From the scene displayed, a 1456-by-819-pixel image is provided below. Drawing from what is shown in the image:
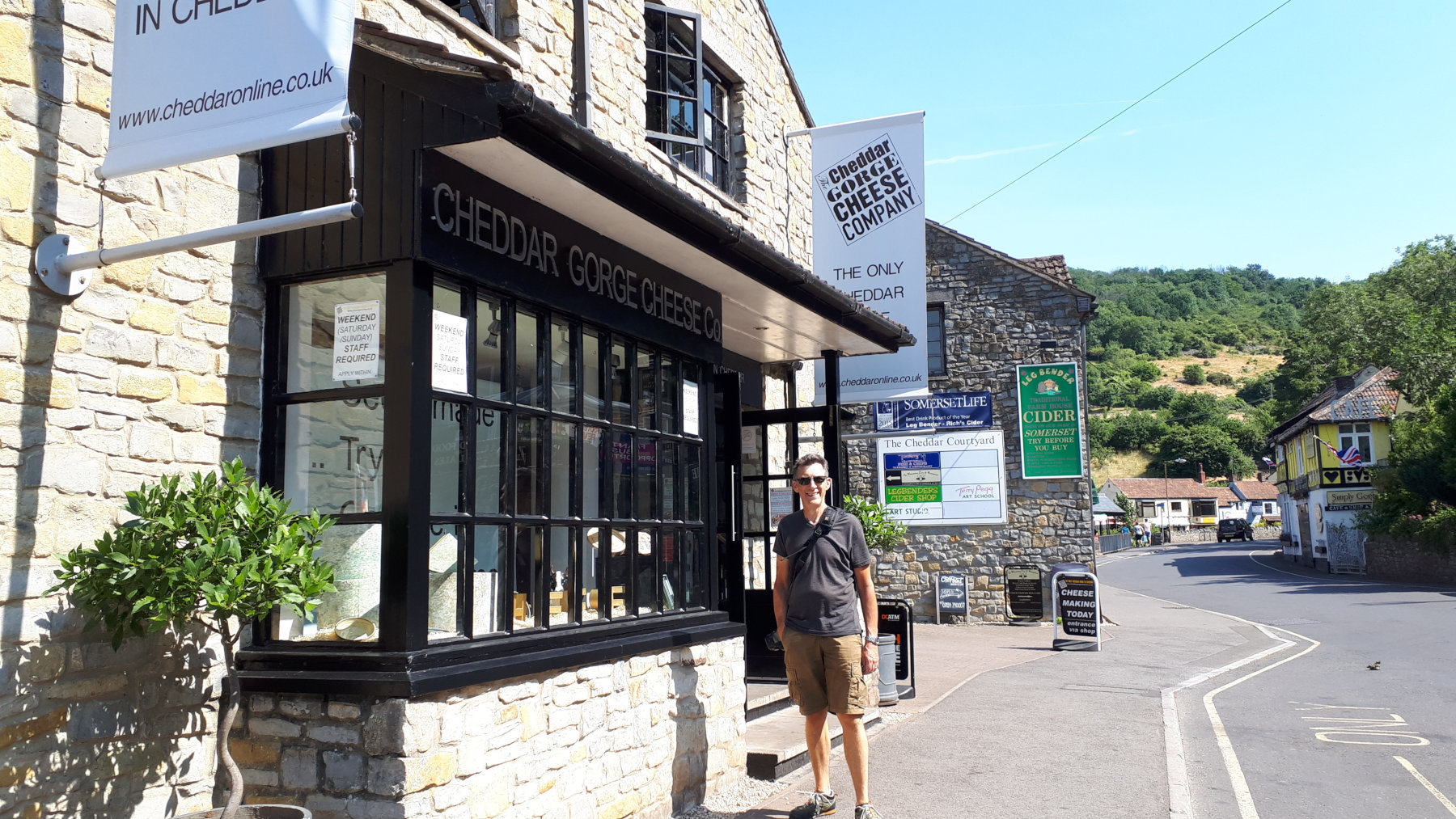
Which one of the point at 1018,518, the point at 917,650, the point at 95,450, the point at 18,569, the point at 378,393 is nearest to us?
the point at 18,569

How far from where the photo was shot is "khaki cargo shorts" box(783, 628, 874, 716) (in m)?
5.50

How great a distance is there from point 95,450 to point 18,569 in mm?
508

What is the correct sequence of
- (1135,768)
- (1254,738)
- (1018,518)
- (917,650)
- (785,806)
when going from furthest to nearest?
1. (1018,518)
2. (917,650)
3. (1254,738)
4. (1135,768)
5. (785,806)

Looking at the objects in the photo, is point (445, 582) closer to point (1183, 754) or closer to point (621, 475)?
point (621, 475)

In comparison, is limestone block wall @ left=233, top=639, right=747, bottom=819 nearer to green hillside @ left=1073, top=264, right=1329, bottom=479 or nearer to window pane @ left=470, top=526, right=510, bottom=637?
window pane @ left=470, top=526, right=510, bottom=637

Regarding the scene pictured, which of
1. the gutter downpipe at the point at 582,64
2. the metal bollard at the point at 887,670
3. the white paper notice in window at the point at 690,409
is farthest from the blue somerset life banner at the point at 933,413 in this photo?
the white paper notice in window at the point at 690,409

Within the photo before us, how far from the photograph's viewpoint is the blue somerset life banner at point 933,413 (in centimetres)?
2066

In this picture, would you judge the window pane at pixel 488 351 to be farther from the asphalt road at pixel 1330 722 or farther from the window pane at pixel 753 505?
the window pane at pixel 753 505

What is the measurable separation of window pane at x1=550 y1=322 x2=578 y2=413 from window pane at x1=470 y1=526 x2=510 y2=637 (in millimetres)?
766

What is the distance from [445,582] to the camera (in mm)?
4586

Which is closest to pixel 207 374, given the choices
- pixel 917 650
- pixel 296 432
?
pixel 296 432

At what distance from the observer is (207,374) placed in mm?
4469

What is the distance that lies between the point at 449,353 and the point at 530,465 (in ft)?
2.55

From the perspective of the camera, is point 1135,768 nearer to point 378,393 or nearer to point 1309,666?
point 378,393
